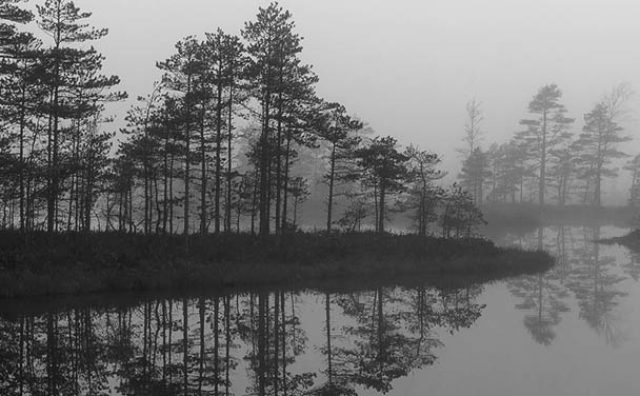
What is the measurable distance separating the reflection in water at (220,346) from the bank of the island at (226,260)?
320 cm

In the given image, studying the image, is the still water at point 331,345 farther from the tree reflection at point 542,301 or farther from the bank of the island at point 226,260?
the bank of the island at point 226,260

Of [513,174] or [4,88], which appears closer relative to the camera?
[4,88]

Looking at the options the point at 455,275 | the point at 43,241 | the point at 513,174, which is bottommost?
the point at 455,275

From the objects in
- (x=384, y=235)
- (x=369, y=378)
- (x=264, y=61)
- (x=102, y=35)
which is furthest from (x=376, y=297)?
(x=102, y=35)

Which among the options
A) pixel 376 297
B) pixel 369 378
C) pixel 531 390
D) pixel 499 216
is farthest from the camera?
pixel 499 216

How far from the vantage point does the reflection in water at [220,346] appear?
363 inches

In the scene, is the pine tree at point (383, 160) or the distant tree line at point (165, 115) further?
the pine tree at point (383, 160)

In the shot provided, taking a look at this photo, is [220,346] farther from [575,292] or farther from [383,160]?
[383,160]

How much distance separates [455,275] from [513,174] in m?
56.2

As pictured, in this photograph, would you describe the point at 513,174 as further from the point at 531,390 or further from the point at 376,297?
the point at 531,390

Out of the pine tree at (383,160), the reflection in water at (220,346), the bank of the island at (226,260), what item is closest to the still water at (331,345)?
the reflection in water at (220,346)

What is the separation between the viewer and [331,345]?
40.6ft

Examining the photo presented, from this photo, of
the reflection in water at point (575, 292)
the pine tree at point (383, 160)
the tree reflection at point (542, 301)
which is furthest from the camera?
the pine tree at point (383, 160)

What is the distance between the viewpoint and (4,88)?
917 inches
